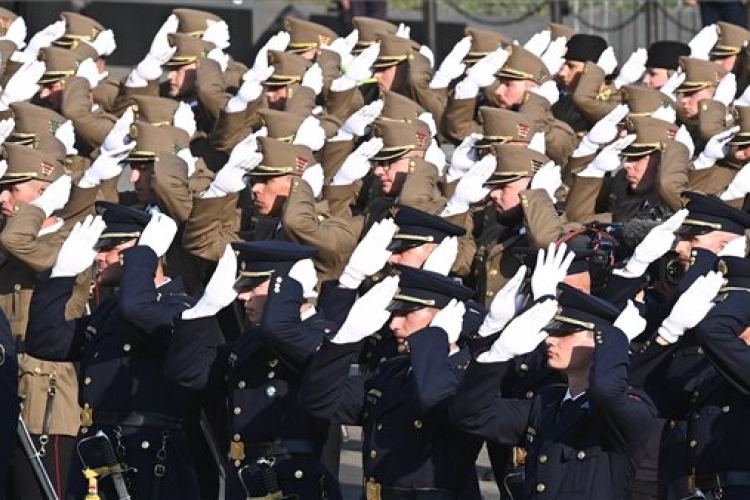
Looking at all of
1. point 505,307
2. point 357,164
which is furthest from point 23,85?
point 505,307

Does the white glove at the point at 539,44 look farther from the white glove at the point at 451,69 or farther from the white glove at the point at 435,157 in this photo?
the white glove at the point at 435,157

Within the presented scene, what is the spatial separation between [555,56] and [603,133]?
2.09 meters

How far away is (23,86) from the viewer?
1381cm

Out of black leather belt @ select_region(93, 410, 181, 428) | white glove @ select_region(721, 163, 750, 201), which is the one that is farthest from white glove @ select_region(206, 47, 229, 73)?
black leather belt @ select_region(93, 410, 181, 428)

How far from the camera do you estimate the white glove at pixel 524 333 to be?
8.21 metres

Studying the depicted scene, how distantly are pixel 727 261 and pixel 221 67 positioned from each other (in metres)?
6.00

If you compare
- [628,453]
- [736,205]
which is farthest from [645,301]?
[628,453]

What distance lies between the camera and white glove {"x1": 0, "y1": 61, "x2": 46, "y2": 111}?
13734 mm

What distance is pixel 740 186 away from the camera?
11.1m

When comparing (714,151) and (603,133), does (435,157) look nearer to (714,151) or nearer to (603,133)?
(603,133)

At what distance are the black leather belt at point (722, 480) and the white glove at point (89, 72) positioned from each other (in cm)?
611

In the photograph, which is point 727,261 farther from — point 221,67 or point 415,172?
point 221,67

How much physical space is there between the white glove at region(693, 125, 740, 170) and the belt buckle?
339 cm

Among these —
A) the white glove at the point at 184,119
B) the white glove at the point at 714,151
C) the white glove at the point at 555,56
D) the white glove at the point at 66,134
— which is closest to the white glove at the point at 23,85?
the white glove at the point at 66,134
